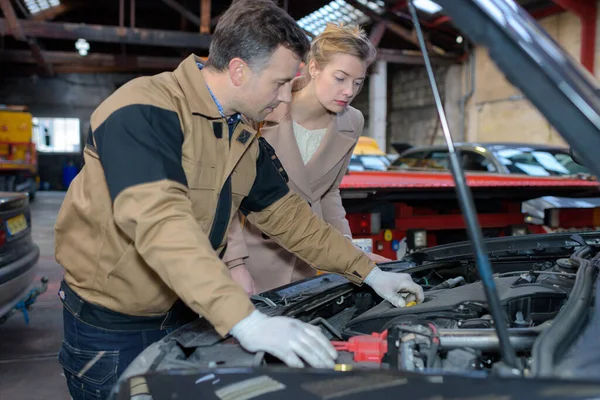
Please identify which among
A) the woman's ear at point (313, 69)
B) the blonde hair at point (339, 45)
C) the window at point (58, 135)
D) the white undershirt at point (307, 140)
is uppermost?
the window at point (58, 135)

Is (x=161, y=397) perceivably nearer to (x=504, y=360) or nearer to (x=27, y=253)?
(x=504, y=360)

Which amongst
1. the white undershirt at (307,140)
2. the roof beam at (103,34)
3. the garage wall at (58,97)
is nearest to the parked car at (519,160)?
the white undershirt at (307,140)

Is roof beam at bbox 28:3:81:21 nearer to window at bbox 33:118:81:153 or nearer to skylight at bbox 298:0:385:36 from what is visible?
window at bbox 33:118:81:153

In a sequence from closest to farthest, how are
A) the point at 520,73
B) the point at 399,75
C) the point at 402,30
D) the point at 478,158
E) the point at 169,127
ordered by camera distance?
the point at 520,73 < the point at 169,127 < the point at 478,158 < the point at 402,30 < the point at 399,75

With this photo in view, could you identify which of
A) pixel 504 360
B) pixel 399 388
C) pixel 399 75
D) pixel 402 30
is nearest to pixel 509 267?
pixel 504 360

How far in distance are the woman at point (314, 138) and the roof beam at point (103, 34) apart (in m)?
10.2

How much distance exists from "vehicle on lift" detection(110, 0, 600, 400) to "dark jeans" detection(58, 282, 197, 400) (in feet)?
0.63

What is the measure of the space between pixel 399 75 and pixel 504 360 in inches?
653

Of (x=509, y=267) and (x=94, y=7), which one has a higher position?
(x=94, y=7)

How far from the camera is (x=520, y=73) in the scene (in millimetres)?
989

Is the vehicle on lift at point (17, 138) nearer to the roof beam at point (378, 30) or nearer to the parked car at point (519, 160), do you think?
the roof beam at point (378, 30)

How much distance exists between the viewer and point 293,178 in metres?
2.51

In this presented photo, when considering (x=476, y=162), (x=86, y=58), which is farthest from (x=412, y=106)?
(x=476, y=162)

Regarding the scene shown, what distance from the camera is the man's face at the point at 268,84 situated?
1.49m
